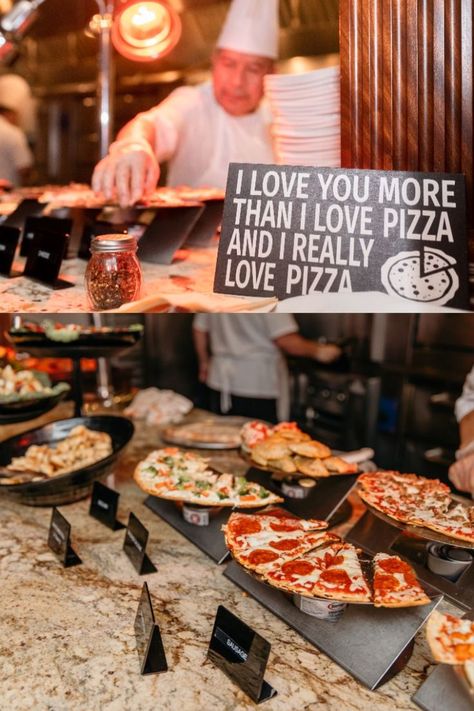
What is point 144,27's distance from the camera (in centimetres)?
273

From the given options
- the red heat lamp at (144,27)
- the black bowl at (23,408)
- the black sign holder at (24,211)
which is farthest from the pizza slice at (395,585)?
the red heat lamp at (144,27)

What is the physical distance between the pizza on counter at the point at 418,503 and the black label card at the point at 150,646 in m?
0.67

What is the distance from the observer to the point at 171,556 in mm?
2004

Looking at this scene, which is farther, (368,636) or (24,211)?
(24,211)

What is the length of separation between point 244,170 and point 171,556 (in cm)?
111

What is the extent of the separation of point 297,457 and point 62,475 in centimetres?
72

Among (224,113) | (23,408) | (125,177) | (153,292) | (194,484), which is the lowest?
(194,484)

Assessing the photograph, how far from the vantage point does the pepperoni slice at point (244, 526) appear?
1.76m

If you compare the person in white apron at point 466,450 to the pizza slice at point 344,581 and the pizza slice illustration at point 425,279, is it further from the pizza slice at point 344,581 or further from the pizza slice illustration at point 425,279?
the pizza slice illustration at point 425,279

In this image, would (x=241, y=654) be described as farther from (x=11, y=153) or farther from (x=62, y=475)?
(x=11, y=153)

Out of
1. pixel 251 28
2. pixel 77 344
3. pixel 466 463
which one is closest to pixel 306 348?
pixel 251 28

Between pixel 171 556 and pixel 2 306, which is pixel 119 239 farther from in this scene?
pixel 171 556

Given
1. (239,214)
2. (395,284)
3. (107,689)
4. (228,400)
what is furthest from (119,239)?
(228,400)

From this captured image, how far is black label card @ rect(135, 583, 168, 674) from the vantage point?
1.45m
